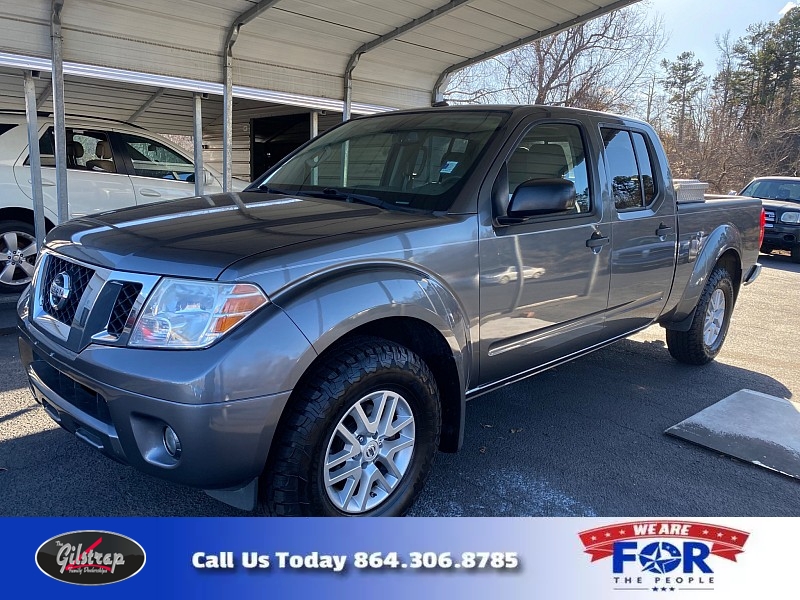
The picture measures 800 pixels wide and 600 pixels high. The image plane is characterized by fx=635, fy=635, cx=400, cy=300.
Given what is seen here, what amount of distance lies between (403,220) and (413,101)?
7.23m

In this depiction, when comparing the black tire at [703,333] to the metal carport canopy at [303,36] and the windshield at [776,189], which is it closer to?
the metal carport canopy at [303,36]

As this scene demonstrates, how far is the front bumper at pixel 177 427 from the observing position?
81.6 inches

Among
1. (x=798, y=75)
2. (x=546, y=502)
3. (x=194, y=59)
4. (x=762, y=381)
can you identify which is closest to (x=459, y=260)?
(x=546, y=502)

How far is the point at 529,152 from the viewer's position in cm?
338

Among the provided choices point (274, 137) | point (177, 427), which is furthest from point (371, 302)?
point (274, 137)

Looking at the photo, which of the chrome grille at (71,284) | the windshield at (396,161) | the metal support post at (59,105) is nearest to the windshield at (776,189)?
the windshield at (396,161)

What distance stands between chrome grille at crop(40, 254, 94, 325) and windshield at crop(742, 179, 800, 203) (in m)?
14.0

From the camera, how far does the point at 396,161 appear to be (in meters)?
3.44

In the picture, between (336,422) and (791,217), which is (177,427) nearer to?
(336,422)

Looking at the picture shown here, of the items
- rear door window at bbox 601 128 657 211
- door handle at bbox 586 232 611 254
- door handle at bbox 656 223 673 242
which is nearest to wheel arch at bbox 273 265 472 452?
door handle at bbox 586 232 611 254

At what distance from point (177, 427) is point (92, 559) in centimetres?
49

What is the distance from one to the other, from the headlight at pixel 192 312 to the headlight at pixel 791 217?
1324 cm

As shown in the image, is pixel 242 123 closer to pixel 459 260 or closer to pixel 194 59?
pixel 194 59

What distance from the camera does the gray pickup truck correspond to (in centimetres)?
214
